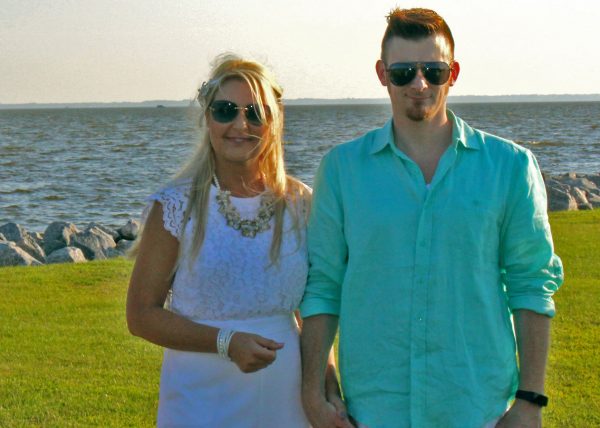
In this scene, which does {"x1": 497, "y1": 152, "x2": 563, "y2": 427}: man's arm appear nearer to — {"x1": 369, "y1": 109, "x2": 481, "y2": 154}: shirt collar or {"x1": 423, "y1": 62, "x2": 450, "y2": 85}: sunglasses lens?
{"x1": 369, "y1": 109, "x2": 481, "y2": 154}: shirt collar

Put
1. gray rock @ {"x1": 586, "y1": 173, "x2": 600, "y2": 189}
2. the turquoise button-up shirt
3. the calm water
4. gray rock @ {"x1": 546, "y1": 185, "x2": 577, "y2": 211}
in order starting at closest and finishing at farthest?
the turquoise button-up shirt
gray rock @ {"x1": 546, "y1": 185, "x2": 577, "y2": 211}
the calm water
gray rock @ {"x1": 586, "y1": 173, "x2": 600, "y2": 189}

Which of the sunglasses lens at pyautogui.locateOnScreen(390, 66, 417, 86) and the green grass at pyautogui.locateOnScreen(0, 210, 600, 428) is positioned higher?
the sunglasses lens at pyautogui.locateOnScreen(390, 66, 417, 86)

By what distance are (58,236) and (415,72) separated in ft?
47.7

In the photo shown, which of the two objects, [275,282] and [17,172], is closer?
[275,282]

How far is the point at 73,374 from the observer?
22.6 ft

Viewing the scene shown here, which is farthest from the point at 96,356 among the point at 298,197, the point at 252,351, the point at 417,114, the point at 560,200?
the point at 560,200

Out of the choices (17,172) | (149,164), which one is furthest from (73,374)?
(149,164)

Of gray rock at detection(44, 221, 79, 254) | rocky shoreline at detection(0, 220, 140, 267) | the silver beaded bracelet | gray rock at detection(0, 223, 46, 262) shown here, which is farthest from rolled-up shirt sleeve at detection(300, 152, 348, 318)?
gray rock at detection(44, 221, 79, 254)

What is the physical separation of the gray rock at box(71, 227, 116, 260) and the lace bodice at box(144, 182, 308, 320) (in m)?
12.4

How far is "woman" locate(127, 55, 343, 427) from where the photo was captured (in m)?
3.02

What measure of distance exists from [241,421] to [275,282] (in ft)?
1.59

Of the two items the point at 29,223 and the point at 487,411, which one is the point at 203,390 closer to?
the point at 487,411

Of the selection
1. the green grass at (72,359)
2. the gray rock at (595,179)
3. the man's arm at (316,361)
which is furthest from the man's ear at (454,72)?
the gray rock at (595,179)

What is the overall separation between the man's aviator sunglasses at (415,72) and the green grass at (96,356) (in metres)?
3.57
